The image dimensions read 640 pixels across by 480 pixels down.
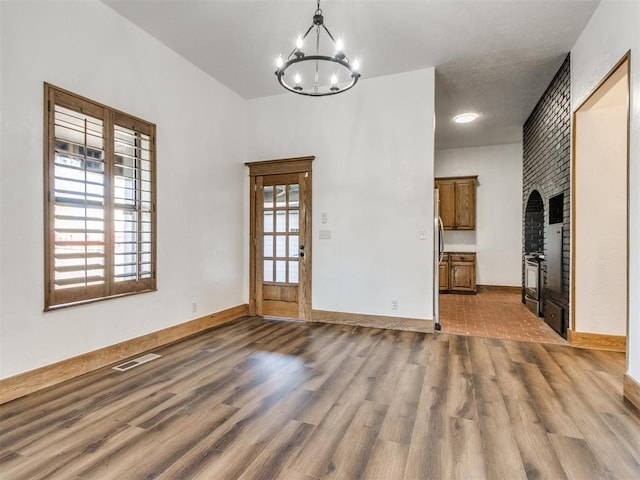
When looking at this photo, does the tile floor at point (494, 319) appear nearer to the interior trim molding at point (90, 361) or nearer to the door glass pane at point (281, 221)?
the door glass pane at point (281, 221)

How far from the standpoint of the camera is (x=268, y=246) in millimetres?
5293

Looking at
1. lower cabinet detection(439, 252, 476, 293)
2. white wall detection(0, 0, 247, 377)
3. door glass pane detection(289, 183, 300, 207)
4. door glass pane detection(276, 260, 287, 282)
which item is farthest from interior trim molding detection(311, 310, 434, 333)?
lower cabinet detection(439, 252, 476, 293)

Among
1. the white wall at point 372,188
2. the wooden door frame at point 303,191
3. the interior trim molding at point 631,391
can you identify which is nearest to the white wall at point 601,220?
the interior trim molding at point 631,391

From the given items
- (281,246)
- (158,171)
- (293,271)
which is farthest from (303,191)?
(158,171)

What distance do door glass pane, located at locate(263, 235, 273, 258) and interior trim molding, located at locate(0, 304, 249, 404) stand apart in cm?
122

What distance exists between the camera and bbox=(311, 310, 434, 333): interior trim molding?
4.38 metres

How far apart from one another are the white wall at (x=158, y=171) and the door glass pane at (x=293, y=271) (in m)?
0.81

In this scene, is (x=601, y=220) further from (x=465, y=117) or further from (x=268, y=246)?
(x=268, y=246)

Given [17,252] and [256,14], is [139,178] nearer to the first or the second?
[17,252]

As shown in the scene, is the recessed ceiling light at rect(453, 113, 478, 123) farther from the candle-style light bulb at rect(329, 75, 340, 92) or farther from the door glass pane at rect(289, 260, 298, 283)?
the door glass pane at rect(289, 260, 298, 283)

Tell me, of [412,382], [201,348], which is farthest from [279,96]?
[412,382]

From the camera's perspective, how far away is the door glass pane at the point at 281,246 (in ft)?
17.0

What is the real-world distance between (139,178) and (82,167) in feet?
1.99

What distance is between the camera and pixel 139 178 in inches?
141
